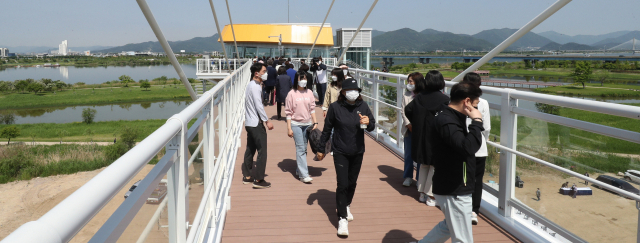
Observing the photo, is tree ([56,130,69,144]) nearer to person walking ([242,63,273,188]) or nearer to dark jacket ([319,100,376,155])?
person walking ([242,63,273,188])

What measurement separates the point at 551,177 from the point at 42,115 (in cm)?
8132

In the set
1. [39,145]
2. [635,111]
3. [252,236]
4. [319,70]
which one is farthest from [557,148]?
[39,145]

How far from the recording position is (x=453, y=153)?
3367mm

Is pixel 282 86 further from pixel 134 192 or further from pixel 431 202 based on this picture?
pixel 134 192

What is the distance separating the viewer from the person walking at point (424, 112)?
16.5 feet

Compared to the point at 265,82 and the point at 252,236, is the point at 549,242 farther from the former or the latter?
the point at 265,82

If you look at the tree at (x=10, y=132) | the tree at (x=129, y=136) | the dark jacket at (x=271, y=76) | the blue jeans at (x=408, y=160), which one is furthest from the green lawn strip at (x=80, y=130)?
the blue jeans at (x=408, y=160)

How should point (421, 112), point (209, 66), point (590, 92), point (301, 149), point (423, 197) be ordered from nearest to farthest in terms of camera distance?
point (421, 112)
point (423, 197)
point (301, 149)
point (209, 66)
point (590, 92)

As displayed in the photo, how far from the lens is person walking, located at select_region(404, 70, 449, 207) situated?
504 centimetres

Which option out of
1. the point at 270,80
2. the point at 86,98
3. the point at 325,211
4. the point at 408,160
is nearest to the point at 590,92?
the point at 270,80

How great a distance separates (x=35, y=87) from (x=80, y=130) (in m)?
51.6

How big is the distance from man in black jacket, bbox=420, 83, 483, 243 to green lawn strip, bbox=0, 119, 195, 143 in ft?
160

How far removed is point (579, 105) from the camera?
12.2ft

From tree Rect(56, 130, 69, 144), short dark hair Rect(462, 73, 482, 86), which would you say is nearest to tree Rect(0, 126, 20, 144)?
tree Rect(56, 130, 69, 144)
